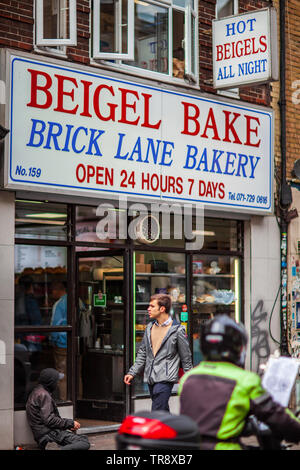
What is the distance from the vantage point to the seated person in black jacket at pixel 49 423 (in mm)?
8844

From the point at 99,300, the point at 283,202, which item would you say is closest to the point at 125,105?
the point at 99,300

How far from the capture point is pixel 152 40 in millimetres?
12445

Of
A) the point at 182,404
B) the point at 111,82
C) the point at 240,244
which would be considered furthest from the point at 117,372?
the point at 182,404

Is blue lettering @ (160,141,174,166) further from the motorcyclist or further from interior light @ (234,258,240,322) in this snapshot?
the motorcyclist

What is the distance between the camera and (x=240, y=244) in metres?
13.3

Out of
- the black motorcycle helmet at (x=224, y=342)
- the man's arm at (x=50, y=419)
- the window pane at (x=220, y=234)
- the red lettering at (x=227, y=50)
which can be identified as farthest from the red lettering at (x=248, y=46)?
the black motorcycle helmet at (x=224, y=342)

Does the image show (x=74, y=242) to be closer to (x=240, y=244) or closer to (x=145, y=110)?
(x=145, y=110)

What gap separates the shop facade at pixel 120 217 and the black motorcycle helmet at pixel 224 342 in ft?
16.5

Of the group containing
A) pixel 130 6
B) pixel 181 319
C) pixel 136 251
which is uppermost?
pixel 130 6

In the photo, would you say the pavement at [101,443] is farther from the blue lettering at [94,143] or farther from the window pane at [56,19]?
the window pane at [56,19]

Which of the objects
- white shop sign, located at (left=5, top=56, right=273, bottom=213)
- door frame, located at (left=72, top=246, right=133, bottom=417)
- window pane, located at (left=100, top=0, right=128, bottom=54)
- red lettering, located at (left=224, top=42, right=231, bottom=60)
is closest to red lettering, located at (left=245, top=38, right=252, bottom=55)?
red lettering, located at (left=224, top=42, right=231, bottom=60)

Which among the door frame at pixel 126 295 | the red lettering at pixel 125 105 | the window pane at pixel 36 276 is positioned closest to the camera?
the red lettering at pixel 125 105

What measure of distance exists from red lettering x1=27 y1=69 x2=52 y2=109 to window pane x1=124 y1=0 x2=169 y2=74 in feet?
6.73
